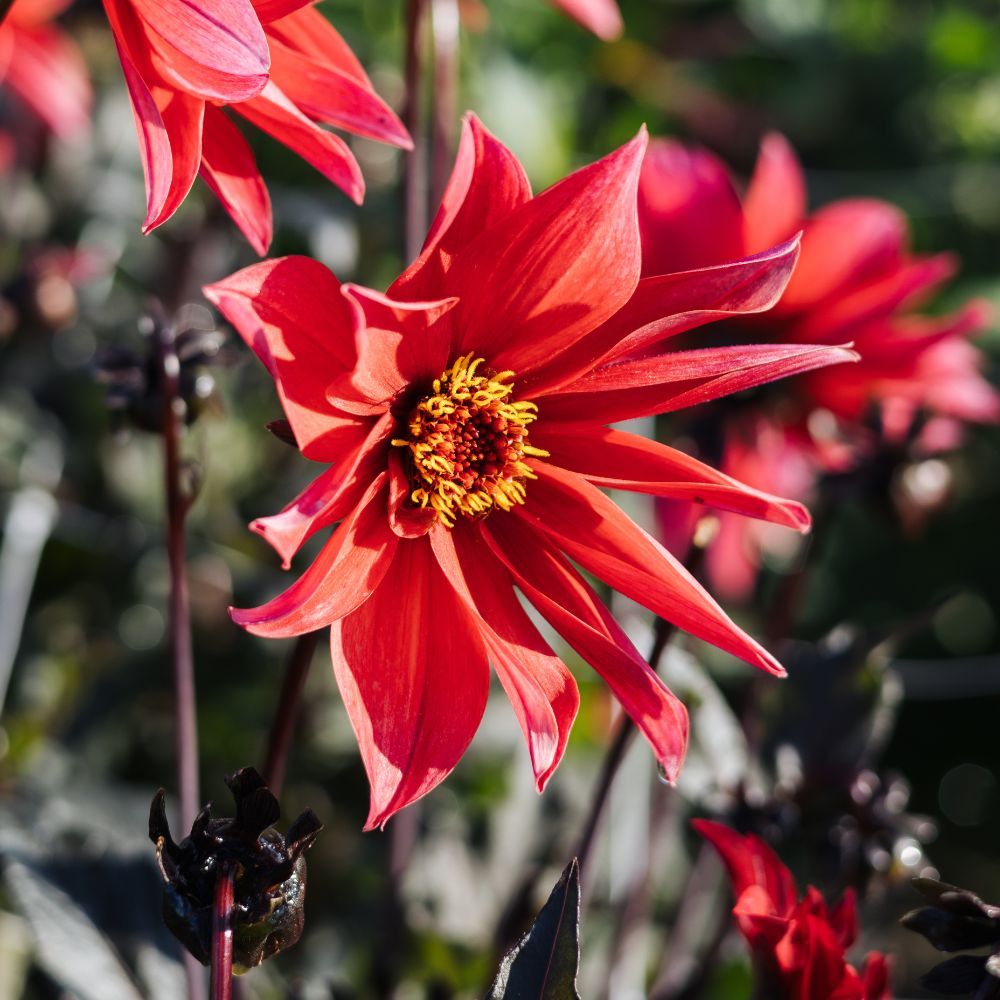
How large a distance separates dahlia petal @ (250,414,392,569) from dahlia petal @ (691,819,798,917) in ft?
0.69

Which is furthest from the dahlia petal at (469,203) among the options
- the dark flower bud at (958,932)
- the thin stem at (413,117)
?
the dark flower bud at (958,932)

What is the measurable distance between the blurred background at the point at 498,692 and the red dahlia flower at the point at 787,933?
14cm

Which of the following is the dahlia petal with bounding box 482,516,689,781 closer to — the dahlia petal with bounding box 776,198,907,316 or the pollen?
the pollen

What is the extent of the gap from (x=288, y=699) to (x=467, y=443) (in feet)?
0.49

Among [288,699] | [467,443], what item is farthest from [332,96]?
[288,699]

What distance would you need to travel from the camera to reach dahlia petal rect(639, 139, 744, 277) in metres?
0.85

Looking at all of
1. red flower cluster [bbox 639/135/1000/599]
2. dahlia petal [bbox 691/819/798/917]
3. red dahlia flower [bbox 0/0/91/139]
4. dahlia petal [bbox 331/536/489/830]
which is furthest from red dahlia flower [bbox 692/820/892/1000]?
red dahlia flower [bbox 0/0/91/139]

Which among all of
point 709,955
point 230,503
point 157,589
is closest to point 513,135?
point 230,503

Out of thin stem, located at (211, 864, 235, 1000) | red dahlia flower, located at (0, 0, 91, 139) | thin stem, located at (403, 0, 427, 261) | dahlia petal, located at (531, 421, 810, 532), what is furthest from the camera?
red dahlia flower, located at (0, 0, 91, 139)

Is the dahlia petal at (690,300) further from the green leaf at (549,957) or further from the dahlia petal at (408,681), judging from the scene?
the green leaf at (549,957)

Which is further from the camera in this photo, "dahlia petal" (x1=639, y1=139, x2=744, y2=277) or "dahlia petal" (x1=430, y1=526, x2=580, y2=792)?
"dahlia petal" (x1=639, y1=139, x2=744, y2=277)

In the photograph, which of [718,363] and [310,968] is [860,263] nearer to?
[718,363]

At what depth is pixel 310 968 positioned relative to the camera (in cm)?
92

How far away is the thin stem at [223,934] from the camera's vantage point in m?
0.44
